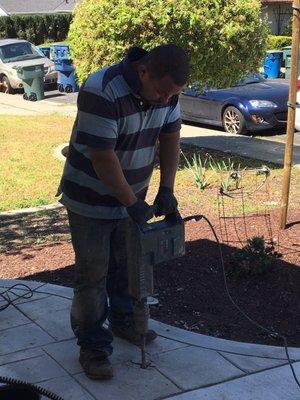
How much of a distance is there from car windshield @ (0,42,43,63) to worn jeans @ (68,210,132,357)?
62.7ft

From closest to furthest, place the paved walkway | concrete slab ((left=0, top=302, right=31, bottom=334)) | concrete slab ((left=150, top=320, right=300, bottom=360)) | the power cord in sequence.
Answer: the paved walkway
concrete slab ((left=150, top=320, right=300, bottom=360))
concrete slab ((left=0, top=302, right=31, bottom=334))
the power cord

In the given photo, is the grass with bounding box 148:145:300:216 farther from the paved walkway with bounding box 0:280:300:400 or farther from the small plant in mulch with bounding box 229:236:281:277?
the paved walkway with bounding box 0:280:300:400

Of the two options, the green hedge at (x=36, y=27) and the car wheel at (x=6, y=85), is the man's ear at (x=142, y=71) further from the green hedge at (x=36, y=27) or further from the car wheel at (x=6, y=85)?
the green hedge at (x=36, y=27)

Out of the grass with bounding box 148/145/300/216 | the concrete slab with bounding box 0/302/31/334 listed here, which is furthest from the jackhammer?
the grass with bounding box 148/145/300/216

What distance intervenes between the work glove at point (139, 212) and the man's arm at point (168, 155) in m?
0.43

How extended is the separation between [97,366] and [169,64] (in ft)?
5.56

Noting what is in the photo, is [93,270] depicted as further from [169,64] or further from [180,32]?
[180,32]

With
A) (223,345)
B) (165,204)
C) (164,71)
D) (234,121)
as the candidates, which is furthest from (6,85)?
(164,71)

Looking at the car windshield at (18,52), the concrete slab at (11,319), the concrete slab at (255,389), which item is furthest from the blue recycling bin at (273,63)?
the concrete slab at (255,389)

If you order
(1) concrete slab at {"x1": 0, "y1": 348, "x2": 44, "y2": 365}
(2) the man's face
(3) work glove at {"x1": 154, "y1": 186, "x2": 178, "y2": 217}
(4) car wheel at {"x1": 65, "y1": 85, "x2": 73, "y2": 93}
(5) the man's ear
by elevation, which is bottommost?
(4) car wheel at {"x1": 65, "y1": 85, "x2": 73, "y2": 93}

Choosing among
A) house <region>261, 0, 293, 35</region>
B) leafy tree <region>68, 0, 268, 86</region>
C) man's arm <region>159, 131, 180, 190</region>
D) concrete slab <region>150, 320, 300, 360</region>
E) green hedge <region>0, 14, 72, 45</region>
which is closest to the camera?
man's arm <region>159, 131, 180, 190</region>

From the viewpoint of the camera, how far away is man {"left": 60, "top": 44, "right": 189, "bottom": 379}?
11.3ft

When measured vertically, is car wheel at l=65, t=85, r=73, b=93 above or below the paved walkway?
below

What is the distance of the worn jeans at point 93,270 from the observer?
373cm
